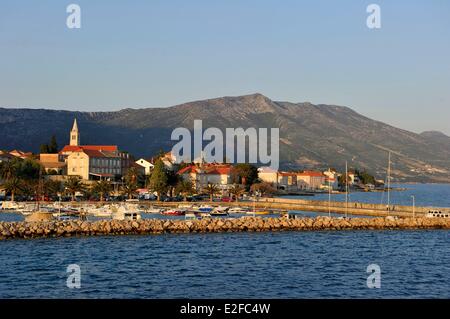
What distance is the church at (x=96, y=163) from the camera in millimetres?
120188

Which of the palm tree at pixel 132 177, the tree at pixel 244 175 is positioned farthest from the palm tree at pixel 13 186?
the tree at pixel 244 175

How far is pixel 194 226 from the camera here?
54750 mm

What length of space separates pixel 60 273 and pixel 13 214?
143 ft

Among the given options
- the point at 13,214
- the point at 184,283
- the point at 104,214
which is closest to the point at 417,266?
the point at 184,283

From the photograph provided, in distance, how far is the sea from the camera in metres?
29.8

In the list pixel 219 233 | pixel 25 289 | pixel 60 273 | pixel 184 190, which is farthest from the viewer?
pixel 184 190

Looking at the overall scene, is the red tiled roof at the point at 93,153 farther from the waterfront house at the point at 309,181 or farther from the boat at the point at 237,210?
the waterfront house at the point at 309,181

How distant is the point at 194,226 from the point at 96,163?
70.8m

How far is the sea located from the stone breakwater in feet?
6.57

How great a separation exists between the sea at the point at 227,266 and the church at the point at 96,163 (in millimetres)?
70895

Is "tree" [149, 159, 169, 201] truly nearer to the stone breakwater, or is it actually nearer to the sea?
the stone breakwater
